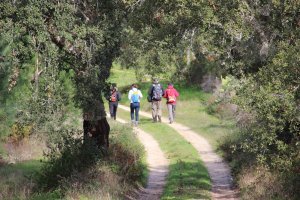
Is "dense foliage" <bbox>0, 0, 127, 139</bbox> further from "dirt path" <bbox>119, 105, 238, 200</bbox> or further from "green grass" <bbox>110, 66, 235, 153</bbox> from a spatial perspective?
"green grass" <bbox>110, 66, 235, 153</bbox>

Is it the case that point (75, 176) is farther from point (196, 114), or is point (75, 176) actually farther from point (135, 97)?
point (196, 114)

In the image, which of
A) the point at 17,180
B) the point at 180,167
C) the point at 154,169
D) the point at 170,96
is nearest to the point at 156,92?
the point at 170,96

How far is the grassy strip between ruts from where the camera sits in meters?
13.6

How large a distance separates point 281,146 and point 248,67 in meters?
2.57

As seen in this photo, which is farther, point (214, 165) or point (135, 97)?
point (135, 97)

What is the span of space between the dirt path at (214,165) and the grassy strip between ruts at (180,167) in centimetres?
22

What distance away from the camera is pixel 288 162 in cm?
990

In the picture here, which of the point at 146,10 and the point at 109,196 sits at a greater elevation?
the point at 146,10

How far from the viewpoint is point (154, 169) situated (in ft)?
57.4

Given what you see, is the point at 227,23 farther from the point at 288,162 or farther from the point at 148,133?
the point at 148,133

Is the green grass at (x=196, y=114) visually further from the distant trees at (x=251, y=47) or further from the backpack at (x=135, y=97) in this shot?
the distant trees at (x=251, y=47)

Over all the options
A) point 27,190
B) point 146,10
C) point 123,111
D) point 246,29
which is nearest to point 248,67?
point 246,29

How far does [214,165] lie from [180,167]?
4.88 ft

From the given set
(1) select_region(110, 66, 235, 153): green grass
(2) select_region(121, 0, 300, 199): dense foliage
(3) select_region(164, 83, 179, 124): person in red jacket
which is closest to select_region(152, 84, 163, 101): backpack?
(3) select_region(164, 83, 179, 124): person in red jacket
